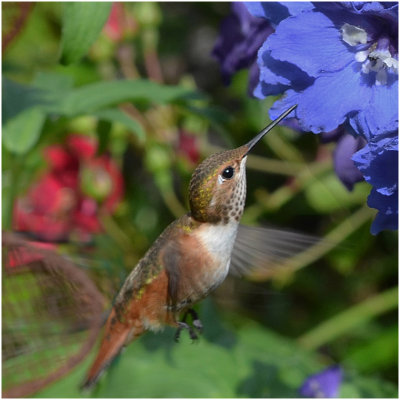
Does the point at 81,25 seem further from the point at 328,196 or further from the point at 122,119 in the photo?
the point at 328,196

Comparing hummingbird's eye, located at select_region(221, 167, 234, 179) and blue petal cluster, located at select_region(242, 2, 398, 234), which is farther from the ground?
blue petal cluster, located at select_region(242, 2, 398, 234)

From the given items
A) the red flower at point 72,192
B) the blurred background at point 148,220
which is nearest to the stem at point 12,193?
the blurred background at point 148,220

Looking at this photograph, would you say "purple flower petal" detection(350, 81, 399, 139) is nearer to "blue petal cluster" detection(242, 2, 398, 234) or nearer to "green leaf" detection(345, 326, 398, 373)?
"blue petal cluster" detection(242, 2, 398, 234)

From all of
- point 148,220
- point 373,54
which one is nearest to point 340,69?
point 373,54

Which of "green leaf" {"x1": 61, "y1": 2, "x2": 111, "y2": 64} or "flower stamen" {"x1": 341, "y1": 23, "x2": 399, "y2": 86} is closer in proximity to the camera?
"flower stamen" {"x1": 341, "y1": 23, "x2": 399, "y2": 86}

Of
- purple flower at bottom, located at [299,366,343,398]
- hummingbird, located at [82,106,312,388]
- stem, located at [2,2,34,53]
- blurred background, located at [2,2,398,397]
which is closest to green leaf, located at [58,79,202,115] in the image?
blurred background, located at [2,2,398,397]

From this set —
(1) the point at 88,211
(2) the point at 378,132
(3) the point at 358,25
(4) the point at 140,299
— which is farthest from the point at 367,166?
(1) the point at 88,211

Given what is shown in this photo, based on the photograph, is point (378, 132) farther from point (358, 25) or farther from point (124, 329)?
point (124, 329)
